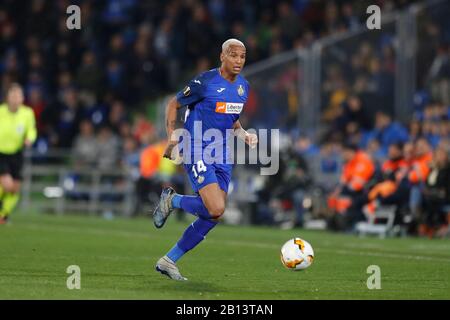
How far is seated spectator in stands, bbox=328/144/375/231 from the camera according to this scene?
2088cm

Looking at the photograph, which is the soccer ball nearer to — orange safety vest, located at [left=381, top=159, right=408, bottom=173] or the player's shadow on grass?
the player's shadow on grass

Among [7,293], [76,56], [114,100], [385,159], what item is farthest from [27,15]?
[7,293]

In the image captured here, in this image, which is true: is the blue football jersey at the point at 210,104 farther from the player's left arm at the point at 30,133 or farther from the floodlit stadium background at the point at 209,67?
the floodlit stadium background at the point at 209,67

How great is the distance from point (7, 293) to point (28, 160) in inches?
734

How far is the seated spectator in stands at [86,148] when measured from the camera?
2681 centimetres

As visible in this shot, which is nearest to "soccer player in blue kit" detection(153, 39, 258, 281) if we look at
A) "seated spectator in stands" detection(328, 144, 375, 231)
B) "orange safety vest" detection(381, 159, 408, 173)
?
"orange safety vest" detection(381, 159, 408, 173)

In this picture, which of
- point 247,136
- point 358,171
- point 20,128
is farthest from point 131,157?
point 247,136

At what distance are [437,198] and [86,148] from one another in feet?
33.8

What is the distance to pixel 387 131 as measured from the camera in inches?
874

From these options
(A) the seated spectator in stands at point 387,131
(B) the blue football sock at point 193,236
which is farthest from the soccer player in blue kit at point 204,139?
(A) the seated spectator in stands at point 387,131

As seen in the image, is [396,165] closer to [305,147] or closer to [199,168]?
[305,147]

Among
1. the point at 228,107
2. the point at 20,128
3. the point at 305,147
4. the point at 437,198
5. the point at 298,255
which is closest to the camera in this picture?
the point at 228,107

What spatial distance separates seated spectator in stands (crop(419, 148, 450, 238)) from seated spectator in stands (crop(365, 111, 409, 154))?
74.1 inches

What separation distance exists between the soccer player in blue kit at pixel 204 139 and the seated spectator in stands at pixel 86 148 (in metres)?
15.8
